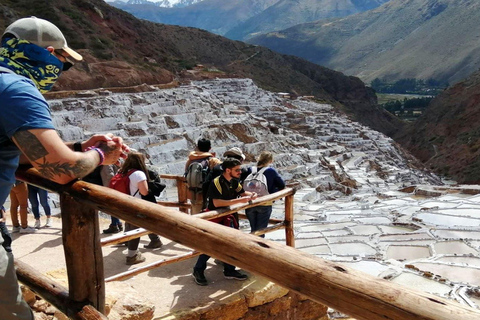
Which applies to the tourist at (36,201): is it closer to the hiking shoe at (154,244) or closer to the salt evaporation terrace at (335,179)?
the hiking shoe at (154,244)

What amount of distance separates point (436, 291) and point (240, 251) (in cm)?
428

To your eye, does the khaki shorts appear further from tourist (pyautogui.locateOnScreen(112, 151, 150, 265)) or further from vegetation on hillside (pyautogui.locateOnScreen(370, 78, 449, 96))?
vegetation on hillside (pyautogui.locateOnScreen(370, 78, 449, 96))

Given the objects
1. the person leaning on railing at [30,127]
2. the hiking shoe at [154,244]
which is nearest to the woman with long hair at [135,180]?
the hiking shoe at [154,244]

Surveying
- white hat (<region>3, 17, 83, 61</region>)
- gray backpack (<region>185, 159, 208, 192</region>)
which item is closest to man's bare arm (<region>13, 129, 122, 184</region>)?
white hat (<region>3, 17, 83, 61</region>)

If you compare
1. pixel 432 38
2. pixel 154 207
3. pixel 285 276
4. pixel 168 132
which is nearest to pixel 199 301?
pixel 154 207

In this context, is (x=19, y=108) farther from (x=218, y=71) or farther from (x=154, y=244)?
(x=218, y=71)

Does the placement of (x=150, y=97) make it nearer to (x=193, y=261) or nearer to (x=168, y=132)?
(x=168, y=132)

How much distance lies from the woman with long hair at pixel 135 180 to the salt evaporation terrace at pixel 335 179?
2.94 m

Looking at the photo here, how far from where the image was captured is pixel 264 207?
429cm

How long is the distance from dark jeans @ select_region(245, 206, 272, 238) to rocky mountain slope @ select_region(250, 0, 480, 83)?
9844 centimetres

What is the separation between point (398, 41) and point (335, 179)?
13240 centimetres

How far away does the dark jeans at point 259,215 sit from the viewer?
4.29 metres

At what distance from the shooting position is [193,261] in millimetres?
4484

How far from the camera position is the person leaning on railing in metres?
1.49
